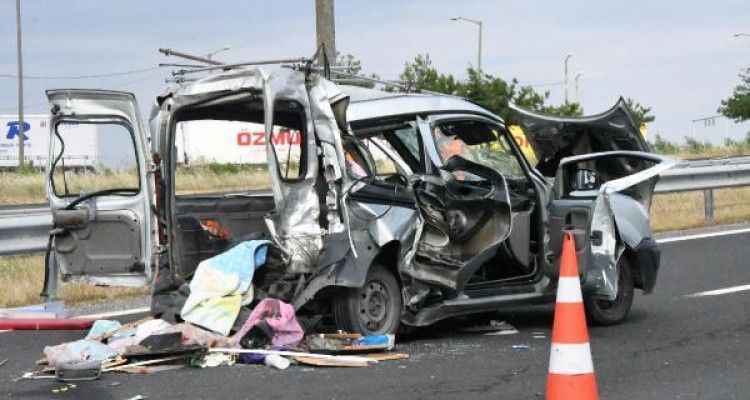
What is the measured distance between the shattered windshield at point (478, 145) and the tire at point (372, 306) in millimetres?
1070

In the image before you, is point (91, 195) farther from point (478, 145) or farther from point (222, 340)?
point (478, 145)

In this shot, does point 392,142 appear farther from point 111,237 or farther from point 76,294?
point 76,294

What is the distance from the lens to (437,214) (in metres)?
8.72

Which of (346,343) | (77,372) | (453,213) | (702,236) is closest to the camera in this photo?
(77,372)

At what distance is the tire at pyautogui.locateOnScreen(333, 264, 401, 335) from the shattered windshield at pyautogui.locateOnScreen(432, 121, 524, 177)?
1.07 m

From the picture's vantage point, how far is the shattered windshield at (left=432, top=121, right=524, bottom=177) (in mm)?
9055

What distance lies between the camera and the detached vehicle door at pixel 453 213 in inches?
343

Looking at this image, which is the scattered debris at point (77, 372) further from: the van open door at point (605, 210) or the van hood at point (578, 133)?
the van hood at point (578, 133)


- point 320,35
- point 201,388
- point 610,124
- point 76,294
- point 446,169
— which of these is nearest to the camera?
point 201,388

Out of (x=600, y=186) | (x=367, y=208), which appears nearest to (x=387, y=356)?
(x=367, y=208)

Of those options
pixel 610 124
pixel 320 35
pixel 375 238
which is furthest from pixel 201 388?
pixel 320 35

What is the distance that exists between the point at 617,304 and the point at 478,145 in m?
1.88

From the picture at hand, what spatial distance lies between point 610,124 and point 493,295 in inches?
70.5

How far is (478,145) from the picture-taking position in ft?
30.7
